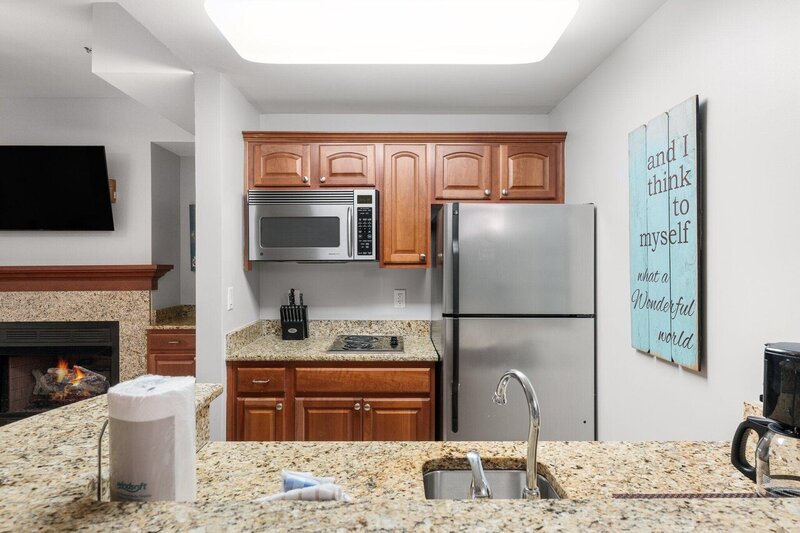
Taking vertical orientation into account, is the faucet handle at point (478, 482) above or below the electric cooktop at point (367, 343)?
above

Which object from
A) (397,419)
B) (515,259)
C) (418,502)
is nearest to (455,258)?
(515,259)

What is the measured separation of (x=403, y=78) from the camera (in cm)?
247

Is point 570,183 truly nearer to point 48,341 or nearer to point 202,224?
point 202,224

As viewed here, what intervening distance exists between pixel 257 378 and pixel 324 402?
397 millimetres

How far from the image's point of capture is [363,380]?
8.23 ft

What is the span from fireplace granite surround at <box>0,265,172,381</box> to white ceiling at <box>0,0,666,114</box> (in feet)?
4.33

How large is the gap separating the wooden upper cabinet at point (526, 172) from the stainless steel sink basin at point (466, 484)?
197 cm

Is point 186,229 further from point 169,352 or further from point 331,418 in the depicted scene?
point 331,418

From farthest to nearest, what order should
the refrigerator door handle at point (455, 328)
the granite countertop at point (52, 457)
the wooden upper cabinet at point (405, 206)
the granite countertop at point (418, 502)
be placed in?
the wooden upper cabinet at point (405, 206)
the refrigerator door handle at point (455, 328)
the granite countertop at point (52, 457)
the granite countertop at point (418, 502)

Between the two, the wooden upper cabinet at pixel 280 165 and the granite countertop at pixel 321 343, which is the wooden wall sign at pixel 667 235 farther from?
the wooden upper cabinet at pixel 280 165

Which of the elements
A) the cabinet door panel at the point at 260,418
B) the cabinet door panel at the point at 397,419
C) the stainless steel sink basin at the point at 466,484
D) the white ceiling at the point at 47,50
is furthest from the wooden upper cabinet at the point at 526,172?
the white ceiling at the point at 47,50

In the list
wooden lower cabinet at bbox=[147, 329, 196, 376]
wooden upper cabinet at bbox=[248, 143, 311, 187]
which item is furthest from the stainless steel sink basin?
wooden lower cabinet at bbox=[147, 329, 196, 376]

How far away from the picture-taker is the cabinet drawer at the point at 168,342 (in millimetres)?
3248

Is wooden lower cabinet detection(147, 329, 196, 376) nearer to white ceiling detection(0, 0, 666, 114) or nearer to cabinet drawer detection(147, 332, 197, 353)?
cabinet drawer detection(147, 332, 197, 353)
